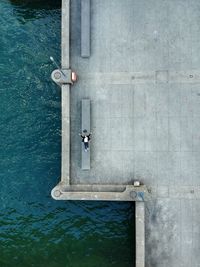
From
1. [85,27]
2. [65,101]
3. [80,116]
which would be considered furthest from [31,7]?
[80,116]

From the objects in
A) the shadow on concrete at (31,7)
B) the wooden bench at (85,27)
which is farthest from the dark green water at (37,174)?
the wooden bench at (85,27)

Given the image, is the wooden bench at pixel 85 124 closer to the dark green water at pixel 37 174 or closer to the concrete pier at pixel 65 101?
the concrete pier at pixel 65 101

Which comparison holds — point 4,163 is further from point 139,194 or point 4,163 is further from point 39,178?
point 139,194

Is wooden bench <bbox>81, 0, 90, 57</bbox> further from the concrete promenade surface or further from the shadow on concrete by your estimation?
the shadow on concrete

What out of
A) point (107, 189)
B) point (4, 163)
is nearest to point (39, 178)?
point (4, 163)

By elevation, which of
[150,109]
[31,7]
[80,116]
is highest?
[31,7]

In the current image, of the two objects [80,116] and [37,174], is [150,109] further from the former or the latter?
[37,174]
